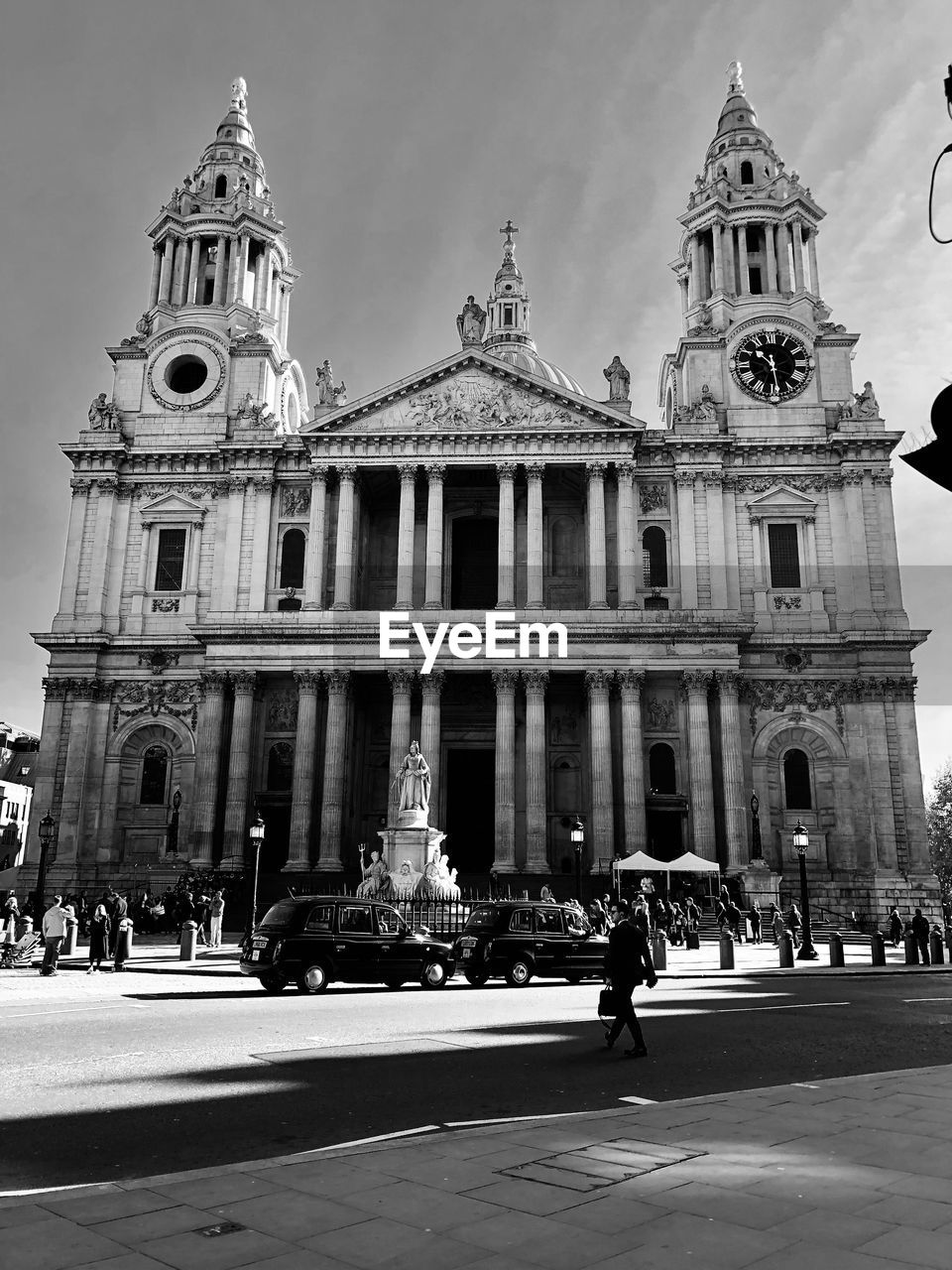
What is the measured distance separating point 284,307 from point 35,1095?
54681mm

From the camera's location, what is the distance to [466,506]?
51.3 meters

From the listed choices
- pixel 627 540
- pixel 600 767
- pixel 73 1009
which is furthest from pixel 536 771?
pixel 73 1009

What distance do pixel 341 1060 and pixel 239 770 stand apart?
3398 centimetres

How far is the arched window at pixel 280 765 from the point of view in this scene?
45.8 metres

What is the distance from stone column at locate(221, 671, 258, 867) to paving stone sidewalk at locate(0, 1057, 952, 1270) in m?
36.8

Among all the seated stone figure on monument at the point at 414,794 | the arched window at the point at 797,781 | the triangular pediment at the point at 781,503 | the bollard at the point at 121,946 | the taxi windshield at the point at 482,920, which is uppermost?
the triangular pediment at the point at 781,503

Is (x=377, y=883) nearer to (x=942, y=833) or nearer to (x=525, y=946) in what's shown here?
(x=525, y=946)

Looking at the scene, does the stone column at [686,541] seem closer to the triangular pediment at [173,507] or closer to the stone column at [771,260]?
the stone column at [771,260]

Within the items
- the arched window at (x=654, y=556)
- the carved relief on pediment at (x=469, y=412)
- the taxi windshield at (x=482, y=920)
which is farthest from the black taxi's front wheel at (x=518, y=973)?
the carved relief on pediment at (x=469, y=412)

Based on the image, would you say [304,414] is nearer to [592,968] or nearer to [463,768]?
[463,768]

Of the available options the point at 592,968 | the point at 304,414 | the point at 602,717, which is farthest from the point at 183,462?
the point at 592,968

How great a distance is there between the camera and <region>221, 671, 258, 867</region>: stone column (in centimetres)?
4275

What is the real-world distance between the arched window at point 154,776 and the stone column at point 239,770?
3.92m

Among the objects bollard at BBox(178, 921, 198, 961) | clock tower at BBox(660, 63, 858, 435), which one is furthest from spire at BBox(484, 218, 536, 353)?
bollard at BBox(178, 921, 198, 961)
